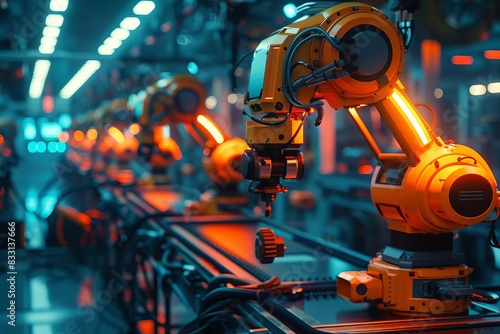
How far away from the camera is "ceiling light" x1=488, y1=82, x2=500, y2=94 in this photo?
914cm

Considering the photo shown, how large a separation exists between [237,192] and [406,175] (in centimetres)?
317

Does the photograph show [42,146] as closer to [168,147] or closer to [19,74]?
[19,74]

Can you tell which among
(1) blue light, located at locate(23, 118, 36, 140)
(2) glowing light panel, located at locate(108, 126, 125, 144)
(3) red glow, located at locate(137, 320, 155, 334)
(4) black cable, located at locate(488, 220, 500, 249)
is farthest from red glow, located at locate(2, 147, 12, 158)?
(4) black cable, located at locate(488, 220, 500, 249)

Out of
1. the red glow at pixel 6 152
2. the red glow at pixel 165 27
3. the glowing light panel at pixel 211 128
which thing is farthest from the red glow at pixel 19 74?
the glowing light panel at pixel 211 128

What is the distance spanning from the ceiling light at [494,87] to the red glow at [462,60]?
508 mm

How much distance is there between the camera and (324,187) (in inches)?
300

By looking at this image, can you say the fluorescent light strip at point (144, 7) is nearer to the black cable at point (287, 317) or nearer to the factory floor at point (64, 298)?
the factory floor at point (64, 298)

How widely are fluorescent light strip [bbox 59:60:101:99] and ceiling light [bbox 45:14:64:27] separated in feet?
8.49

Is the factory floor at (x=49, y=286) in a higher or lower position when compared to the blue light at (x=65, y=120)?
lower

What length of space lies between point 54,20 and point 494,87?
21.3ft

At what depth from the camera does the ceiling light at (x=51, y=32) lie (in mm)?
6326

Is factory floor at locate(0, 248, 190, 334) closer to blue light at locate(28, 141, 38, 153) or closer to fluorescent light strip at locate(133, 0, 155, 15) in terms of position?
blue light at locate(28, 141, 38, 153)

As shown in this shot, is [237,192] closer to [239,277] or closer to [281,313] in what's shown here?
[239,277]

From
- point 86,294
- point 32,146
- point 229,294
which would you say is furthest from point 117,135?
point 229,294
